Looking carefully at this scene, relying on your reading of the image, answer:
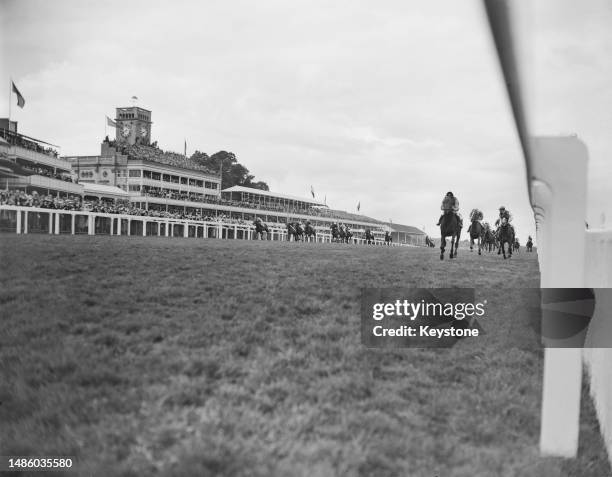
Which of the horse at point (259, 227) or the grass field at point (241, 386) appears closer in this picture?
the grass field at point (241, 386)

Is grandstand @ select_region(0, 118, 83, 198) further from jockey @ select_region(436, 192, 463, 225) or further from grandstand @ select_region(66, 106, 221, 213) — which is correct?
jockey @ select_region(436, 192, 463, 225)

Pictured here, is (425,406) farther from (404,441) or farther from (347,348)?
(347,348)

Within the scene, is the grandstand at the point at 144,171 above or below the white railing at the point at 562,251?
above

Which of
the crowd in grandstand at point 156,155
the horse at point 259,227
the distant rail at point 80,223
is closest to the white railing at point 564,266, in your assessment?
the crowd in grandstand at point 156,155

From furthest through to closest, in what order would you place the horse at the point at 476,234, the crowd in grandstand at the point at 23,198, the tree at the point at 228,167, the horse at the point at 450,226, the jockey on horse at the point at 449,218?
1. the horse at the point at 476,234
2. the horse at the point at 450,226
3. the jockey on horse at the point at 449,218
4. the tree at the point at 228,167
5. the crowd in grandstand at the point at 23,198

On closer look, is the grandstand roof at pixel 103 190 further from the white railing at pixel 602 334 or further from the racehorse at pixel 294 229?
the white railing at pixel 602 334
